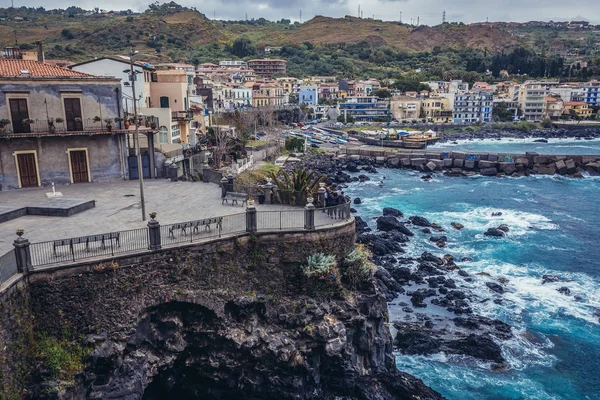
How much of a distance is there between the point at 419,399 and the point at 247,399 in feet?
23.4

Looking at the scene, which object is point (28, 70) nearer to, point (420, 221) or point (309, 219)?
point (309, 219)

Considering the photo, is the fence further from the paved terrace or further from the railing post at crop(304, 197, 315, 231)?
the paved terrace

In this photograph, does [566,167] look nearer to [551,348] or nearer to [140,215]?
[551,348]

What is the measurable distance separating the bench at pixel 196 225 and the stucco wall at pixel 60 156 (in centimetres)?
1072

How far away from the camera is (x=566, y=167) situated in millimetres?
69625

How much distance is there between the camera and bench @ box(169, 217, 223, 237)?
17.4m

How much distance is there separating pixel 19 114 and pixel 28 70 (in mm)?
2507

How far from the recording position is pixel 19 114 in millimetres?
24172

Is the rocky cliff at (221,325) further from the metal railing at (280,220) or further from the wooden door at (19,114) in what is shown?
the wooden door at (19,114)

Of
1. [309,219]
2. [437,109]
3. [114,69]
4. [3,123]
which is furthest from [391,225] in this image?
[437,109]

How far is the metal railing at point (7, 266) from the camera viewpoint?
45.7 ft

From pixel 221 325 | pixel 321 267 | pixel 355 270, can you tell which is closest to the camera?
pixel 221 325

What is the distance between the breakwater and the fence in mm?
54643

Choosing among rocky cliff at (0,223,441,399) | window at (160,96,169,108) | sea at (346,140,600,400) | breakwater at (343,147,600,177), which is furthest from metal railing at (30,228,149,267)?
breakwater at (343,147,600,177)
